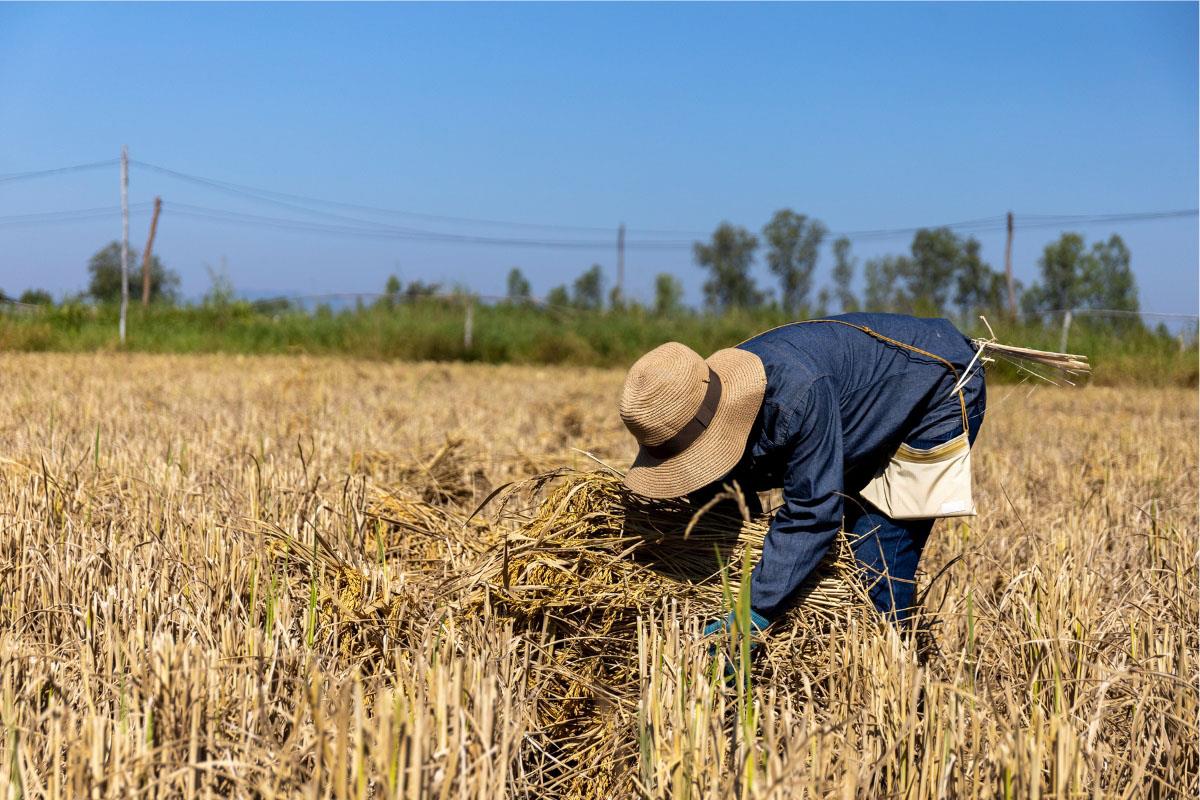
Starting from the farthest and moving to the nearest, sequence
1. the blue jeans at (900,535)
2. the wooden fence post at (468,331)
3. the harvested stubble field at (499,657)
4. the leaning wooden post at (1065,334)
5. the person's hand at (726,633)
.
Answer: the wooden fence post at (468,331) → the leaning wooden post at (1065,334) → the blue jeans at (900,535) → the person's hand at (726,633) → the harvested stubble field at (499,657)

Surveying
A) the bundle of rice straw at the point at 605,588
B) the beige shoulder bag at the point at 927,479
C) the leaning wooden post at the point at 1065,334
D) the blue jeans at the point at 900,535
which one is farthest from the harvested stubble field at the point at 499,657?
the leaning wooden post at the point at 1065,334

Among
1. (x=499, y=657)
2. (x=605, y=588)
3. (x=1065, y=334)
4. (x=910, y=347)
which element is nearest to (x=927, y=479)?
(x=910, y=347)

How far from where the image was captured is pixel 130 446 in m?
5.20

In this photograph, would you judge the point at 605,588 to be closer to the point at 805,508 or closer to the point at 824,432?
the point at 805,508

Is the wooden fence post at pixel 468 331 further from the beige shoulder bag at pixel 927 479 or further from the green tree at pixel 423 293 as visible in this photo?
the beige shoulder bag at pixel 927 479

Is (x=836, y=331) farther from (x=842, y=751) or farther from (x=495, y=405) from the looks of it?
(x=495, y=405)

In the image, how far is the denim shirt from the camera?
2.43 metres

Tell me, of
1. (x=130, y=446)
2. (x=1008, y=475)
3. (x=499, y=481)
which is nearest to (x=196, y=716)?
(x=499, y=481)

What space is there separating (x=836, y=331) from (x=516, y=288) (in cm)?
10068

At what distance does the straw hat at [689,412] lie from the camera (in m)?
2.47

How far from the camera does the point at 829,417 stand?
8.23 feet

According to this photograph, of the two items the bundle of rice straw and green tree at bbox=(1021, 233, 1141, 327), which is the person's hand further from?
green tree at bbox=(1021, 233, 1141, 327)

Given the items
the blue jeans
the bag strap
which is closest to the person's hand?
the blue jeans

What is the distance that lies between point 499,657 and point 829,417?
1.01m
